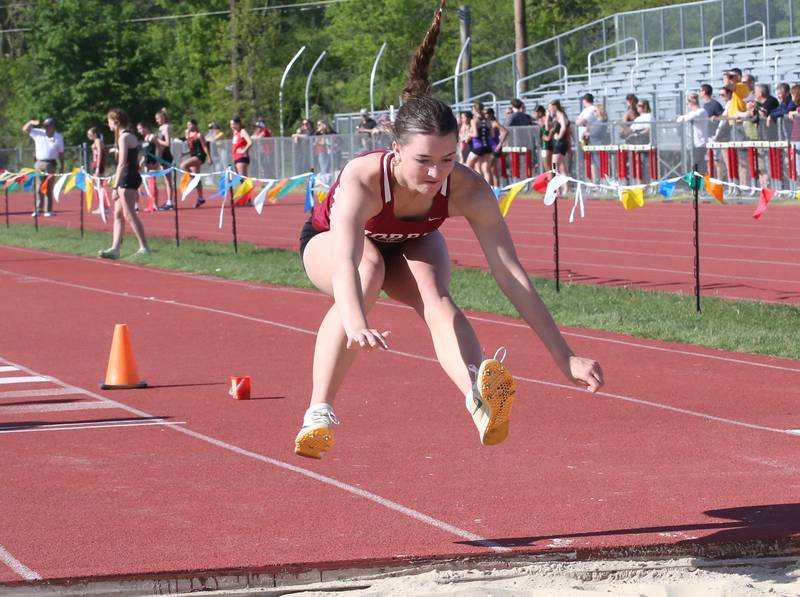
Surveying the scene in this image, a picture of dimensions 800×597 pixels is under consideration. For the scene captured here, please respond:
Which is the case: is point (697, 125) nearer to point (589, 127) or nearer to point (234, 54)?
point (589, 127)

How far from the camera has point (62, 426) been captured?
815cm

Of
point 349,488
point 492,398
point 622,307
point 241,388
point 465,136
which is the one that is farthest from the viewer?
point 465,136

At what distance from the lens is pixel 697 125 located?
24719mm

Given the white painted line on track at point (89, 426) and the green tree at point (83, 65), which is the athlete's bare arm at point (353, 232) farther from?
the green tree at point (83, 65)

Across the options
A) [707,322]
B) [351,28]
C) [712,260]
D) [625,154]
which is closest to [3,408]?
[707,322]

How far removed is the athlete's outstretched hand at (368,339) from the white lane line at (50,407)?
4.46 m

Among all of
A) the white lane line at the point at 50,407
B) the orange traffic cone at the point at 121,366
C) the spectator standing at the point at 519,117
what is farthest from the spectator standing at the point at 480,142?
the white lane line at the point at 50,407

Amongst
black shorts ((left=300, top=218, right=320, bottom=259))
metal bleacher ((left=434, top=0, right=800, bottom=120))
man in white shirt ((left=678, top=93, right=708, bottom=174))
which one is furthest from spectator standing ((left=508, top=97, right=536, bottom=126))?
black shorts ((left=300, top=218, right=320, bottom=259))

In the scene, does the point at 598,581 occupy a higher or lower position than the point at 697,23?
lower

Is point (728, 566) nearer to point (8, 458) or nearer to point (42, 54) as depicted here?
point (8, 458)

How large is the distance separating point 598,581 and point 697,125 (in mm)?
20434

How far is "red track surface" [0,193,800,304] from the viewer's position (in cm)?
1521

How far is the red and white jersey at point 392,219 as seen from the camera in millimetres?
5383

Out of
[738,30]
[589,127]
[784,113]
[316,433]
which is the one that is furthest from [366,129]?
[316,433]
